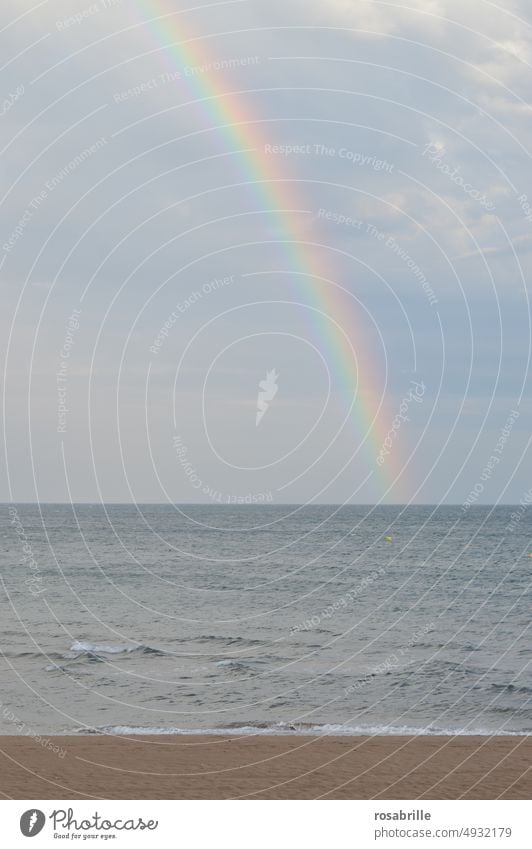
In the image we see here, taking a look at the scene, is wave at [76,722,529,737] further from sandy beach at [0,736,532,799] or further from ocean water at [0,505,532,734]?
sandy beach at [0,736,532,799]

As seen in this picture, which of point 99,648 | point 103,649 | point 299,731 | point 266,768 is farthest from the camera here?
point 99,648

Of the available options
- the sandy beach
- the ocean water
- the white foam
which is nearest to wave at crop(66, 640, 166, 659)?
the white foam

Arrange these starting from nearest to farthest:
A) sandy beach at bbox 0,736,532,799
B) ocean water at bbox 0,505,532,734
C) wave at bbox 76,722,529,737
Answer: sandy beach at bbox 0,736,532,799 → wave at bbox 76,722,529,737 → ocean water at bbox 0,505,532,734

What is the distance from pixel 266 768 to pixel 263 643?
24.2 metres

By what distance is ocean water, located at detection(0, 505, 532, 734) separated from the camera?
28438 millimetres

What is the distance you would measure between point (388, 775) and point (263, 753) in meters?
3.49

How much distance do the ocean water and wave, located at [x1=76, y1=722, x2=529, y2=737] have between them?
0.45ft

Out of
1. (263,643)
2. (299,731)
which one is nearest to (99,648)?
(263,643)

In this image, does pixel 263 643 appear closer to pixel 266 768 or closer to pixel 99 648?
pixel 99 648

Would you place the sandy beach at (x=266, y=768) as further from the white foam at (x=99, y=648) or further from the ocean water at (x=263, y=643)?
the white foam at (x=99, y=648)

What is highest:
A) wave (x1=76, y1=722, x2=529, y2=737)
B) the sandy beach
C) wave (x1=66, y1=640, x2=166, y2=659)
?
wave (x1=66, y1=640, x2=166, y2=659)

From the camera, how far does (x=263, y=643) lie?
43.9 metres
